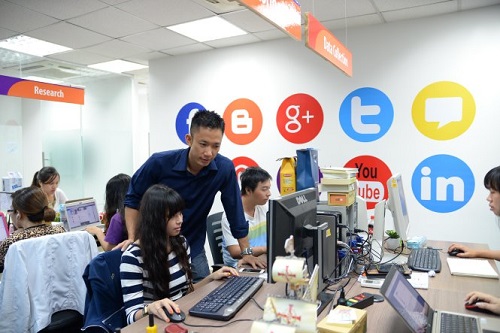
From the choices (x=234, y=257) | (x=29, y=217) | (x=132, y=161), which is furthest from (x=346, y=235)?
(x=132, y=161)

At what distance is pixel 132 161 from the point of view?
6.38m

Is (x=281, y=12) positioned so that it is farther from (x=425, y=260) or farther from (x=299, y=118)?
(x=299, y=118)

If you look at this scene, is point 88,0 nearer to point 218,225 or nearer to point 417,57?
point 218,225

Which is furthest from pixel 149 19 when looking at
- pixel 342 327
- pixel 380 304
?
pixel 342 327

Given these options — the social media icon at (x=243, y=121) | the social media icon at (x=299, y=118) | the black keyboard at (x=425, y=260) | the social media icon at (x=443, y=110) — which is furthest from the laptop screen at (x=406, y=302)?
the social media icon at (x=243, y=121)

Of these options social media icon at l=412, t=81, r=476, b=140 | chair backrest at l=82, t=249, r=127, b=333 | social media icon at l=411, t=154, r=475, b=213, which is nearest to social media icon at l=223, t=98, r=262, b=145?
social media icon at l=412, t=81, r=476, b=140

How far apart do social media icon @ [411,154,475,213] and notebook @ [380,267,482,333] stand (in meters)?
2.60

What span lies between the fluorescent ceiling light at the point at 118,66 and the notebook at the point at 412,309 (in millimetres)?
5212

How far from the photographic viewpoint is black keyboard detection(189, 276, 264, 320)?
1.39 meters

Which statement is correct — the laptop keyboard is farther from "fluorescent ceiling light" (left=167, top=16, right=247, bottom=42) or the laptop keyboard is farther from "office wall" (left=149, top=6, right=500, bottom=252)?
"fluorescent ceiling light" (left=167, top=16, right=247, bottom=42)

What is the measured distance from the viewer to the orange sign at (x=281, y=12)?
166 centimetres

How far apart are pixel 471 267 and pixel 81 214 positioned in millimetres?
3284

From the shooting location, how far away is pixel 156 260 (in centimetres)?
159

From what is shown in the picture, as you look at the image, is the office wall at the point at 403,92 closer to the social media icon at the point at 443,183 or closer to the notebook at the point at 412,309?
the social media icon at the point at 443,183
